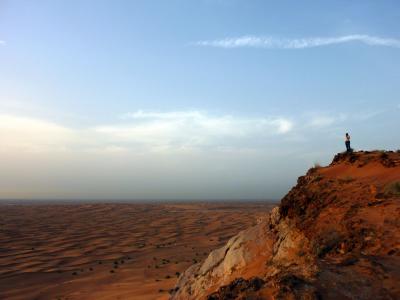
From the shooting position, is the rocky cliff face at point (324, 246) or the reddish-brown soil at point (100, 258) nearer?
the rocky cliff face at point (324, 246)

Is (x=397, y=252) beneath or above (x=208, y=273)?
above

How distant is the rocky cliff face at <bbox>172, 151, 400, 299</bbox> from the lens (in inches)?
166

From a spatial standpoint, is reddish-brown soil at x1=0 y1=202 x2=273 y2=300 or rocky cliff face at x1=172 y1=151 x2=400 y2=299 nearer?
rocky cliff face at x1=172 y1=151 x2=400 y2=299

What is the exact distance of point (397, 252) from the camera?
534 centimetres

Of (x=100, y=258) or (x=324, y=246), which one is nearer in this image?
(x=324, y=246)

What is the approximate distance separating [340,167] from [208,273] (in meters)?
4.46

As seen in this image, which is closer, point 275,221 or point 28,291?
point 275,221

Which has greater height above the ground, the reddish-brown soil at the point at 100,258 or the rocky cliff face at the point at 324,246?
the rocky cliff face at the point at 324,246

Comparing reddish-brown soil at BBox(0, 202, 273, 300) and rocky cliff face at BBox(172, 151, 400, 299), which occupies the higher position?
rocky cliff face at BBox(172, 151, 400, 299)

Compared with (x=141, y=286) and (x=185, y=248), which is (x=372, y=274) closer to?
(x=141, y=286)

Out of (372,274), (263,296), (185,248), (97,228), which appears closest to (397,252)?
(372,274)

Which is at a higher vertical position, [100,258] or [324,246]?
[324,246]

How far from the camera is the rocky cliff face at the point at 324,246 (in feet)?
13.8

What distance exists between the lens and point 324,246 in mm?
6293
